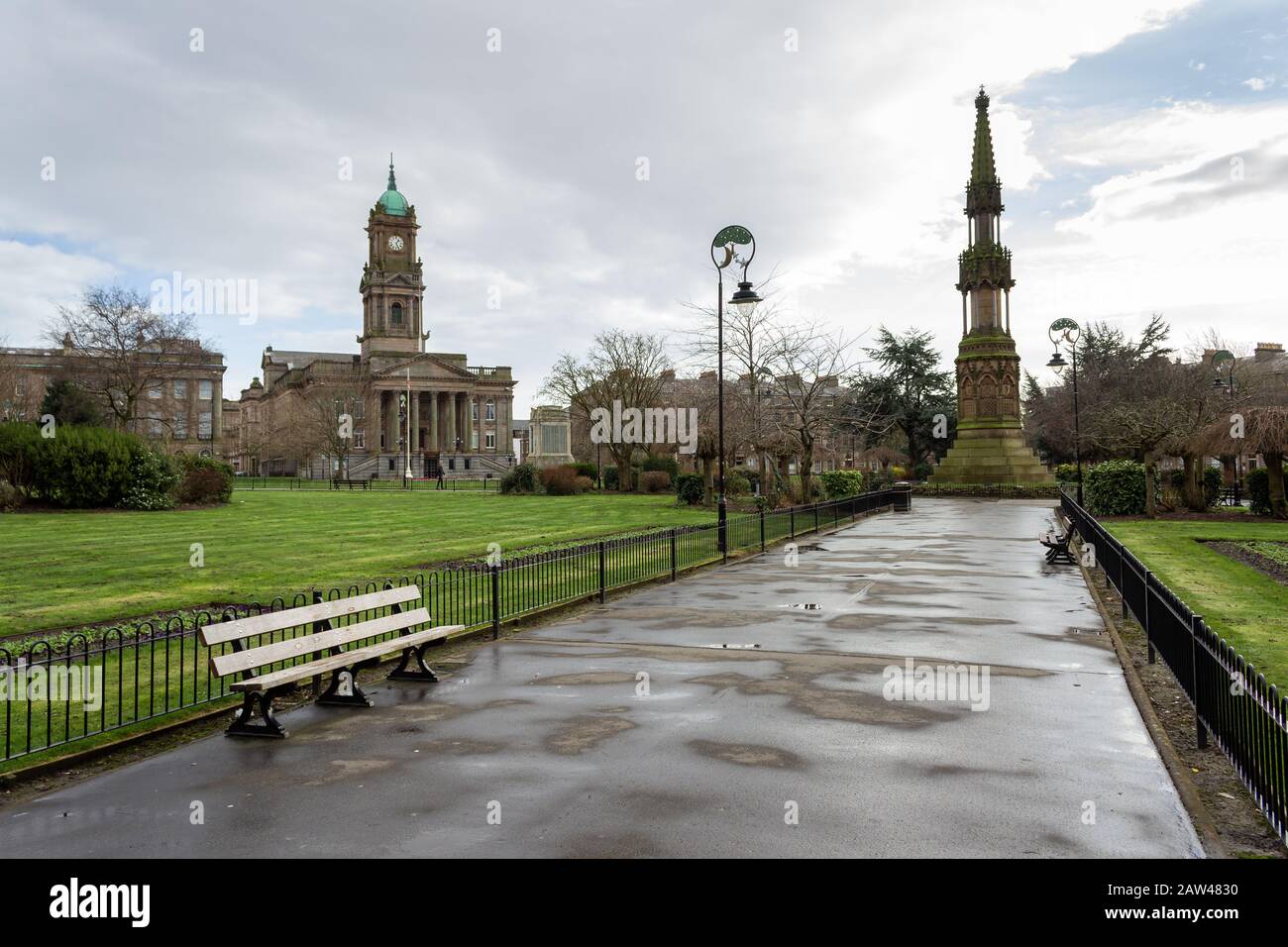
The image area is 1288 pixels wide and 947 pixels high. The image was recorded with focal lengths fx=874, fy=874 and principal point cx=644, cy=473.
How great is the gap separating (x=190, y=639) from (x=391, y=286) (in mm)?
113743

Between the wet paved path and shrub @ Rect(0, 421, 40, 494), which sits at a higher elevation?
shrub @ Rect(0, 421, 40, 494)

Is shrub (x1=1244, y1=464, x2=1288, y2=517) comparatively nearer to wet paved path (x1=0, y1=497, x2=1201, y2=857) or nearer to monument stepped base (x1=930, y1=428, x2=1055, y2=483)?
monument stepped base (x1=930, y1=428, x2=1055, y2=483)

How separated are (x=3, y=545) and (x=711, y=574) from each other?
54.8ft

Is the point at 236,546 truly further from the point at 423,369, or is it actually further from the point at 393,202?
the point at 393,202

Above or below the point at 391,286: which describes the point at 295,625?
below

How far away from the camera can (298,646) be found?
7719mm

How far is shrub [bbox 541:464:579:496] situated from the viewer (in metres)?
52.2

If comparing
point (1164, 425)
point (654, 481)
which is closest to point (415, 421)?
point (654, 481)

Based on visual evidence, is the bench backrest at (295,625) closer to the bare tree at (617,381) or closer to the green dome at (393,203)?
the bare tree at (617,381)

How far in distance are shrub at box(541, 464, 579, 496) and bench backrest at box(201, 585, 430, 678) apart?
1675 inches

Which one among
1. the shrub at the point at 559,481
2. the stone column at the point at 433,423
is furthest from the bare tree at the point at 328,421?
the shrub at the point at 559,481

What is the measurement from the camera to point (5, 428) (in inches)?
1246

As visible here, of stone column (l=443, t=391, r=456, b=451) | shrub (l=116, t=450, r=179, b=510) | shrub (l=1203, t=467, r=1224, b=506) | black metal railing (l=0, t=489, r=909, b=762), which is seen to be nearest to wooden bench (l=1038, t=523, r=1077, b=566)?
black metal railing (l=0, t=489, r=909, b=762)
